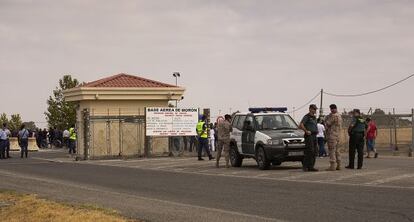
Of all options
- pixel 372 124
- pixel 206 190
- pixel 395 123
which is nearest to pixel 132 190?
pixel 206 190

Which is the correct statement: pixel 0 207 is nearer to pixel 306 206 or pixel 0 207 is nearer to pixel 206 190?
pixel 206 190

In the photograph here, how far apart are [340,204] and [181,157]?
20.4 m

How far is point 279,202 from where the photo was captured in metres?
12.6

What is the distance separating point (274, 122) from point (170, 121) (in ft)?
37.9

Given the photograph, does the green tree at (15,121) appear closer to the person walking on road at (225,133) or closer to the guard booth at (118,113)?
the guard booth at (118,113)

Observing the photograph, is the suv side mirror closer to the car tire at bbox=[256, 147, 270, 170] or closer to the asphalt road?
the car tire at bbox=[256, 147, 270, 170]

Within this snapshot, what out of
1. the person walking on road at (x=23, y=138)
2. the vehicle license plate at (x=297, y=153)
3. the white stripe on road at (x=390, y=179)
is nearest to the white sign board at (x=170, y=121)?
the person walking on road at (x=23, y=138)

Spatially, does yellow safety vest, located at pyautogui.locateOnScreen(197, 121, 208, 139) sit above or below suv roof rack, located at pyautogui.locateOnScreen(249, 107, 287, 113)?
below

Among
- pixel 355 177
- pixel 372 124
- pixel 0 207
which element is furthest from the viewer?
pixel 372 124

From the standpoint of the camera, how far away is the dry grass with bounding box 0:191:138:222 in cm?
1081

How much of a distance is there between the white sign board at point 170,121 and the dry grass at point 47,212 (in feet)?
61.1

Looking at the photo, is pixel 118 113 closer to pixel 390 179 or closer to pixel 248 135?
pixel 248 135

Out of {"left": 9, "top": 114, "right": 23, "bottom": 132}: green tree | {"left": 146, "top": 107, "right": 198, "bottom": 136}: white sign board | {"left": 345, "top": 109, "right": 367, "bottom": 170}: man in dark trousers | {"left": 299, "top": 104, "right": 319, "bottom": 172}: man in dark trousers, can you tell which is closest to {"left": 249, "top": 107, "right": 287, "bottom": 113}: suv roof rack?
{"left": 299, "top": 104, "right": 319, "bottom": 172}: man in dark trousers

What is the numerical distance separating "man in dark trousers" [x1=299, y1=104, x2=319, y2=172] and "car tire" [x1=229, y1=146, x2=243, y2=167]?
4000 mm
